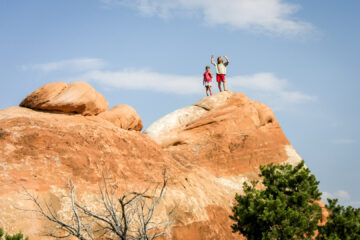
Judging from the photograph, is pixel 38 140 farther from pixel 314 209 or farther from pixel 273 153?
pixel 273 153

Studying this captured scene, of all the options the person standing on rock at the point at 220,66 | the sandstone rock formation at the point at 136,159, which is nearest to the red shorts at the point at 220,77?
the person standing on rock at the point at 220,66

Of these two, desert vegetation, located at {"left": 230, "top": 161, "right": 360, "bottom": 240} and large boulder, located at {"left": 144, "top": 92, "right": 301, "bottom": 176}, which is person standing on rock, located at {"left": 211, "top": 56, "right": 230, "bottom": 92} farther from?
desert vegetation, located at {"left": 230, "top": 161, "right": 360, "bottom": 240}

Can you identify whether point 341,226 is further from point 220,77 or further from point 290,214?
point 220,77

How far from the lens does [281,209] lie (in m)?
14.7

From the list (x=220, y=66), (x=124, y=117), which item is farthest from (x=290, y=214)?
(x=220, y=66)

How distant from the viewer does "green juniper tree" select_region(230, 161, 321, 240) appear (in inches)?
577

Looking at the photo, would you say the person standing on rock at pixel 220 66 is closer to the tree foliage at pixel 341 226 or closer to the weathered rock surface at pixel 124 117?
the weathered rock surface at pixel 124 117

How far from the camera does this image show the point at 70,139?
57.2 feet

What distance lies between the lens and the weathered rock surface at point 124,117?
2128 cm

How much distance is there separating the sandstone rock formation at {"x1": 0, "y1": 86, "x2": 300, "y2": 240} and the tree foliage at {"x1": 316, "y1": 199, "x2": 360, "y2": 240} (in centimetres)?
417

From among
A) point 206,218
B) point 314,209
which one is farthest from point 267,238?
point 206,218

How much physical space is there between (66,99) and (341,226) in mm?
11817

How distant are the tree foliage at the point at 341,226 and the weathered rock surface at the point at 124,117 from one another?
33.3ft

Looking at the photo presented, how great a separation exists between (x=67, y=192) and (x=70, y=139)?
263 centimetres
